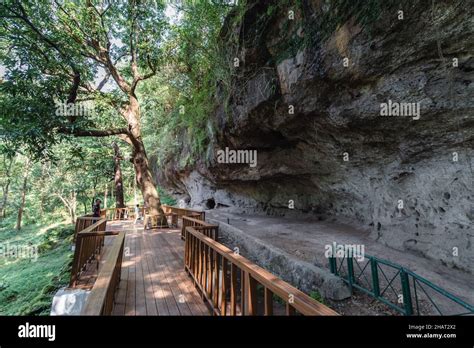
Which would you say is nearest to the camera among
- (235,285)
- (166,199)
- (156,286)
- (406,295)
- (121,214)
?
(235,285)

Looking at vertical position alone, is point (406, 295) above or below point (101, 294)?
below

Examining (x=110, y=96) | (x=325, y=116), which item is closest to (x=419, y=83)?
(x=325, y=116)

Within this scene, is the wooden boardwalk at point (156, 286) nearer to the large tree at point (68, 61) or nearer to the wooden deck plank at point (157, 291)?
the wooden deck plank at point (157, 291)

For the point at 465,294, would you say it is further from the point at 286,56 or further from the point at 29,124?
the point at 29,124

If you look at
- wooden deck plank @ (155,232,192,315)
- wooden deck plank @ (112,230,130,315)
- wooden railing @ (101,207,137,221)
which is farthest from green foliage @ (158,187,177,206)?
wooden deck plank @ (112,230,130,315)

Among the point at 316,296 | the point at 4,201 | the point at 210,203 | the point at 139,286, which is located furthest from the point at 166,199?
the point at 316,296

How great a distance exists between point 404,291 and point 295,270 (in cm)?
203

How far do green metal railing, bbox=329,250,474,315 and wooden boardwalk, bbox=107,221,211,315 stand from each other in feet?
9.05

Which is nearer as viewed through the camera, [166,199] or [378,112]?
[378,112]

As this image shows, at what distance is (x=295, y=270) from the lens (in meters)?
4.86

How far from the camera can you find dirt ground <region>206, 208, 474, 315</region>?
12.7 ft

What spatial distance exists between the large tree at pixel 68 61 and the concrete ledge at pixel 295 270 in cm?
589

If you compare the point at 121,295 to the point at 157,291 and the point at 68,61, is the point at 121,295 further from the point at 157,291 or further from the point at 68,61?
the point at 68,61

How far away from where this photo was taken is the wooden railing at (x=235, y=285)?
1477mm
